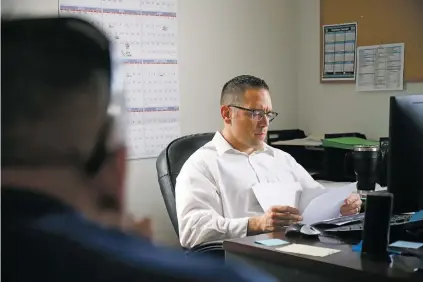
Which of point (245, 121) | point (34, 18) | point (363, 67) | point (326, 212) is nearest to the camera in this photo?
point (34, 18)

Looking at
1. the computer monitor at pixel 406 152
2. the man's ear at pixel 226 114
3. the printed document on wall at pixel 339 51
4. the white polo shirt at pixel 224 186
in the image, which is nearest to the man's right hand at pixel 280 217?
the white polo shirt at pixel 224 186

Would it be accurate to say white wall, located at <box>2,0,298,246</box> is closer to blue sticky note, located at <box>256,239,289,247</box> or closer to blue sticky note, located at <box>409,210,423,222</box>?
blue sticky note, located at <box>256,239,289,247</box>

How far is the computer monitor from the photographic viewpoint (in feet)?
5.16

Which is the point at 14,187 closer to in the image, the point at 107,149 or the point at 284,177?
the point at 107,149

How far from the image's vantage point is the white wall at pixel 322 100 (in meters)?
3.26

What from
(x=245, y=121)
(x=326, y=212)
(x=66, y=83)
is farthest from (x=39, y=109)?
(x=245, y=121)

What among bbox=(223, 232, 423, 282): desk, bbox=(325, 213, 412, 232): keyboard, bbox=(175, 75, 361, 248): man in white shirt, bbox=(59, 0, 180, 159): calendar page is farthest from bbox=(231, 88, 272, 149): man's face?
bbox=(223, 232, 423, 282): desk

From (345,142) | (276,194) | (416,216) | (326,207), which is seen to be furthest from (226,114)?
(416,216)

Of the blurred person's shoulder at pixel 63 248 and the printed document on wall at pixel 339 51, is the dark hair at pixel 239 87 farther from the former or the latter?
the blurred person's shoulder at pixel 63 248

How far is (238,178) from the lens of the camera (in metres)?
2.36

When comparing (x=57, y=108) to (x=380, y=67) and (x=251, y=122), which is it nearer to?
(x=251, y=122)

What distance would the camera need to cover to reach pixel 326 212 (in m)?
1.97

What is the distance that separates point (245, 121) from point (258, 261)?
0.91 m

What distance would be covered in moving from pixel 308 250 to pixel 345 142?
1.54 metres
